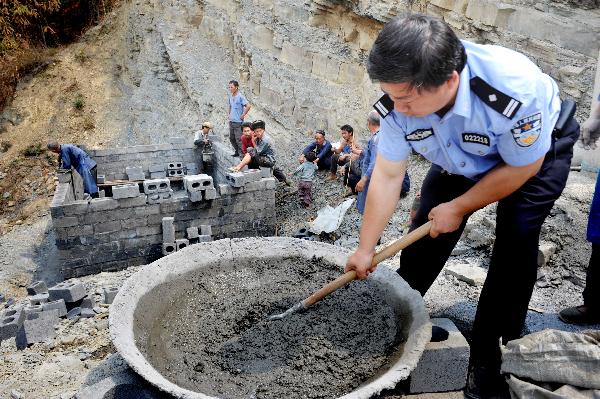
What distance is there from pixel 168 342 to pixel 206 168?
813 centimetres

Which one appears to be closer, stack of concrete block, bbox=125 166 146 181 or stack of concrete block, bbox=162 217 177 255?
stack of concrete block, bbox=162 217 177 255

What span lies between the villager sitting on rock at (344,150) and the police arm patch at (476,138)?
5914 mm

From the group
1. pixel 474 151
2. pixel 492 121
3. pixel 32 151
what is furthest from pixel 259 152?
pixel 32 151

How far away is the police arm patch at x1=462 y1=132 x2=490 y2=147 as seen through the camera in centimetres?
232

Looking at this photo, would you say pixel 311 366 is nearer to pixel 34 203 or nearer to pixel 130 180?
pixel 130 180

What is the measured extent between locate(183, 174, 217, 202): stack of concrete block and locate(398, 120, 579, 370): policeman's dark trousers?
5.44 m

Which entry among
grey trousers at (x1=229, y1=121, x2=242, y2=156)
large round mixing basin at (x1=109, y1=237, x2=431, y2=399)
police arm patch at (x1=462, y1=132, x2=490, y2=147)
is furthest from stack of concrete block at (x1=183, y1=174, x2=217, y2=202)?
police arm patch at (x1=462, y1=132, x2=490, y2=147)

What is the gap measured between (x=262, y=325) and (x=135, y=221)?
5718 mm

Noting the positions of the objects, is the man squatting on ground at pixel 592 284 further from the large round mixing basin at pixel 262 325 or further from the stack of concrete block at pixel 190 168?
the stack of concrete block at pixel 190 168

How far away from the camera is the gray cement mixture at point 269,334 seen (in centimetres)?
257

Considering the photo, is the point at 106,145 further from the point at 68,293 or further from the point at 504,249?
the point at 504,249

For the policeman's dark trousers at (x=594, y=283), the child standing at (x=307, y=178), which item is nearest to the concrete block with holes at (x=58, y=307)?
the policeman's dark trousers at (x=594, y=283)

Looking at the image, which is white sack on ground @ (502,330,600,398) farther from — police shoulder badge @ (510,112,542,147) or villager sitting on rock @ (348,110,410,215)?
villager sitting on rock @ (348,110,410,215)

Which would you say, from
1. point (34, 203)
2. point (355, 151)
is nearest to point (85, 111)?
point (34, 203)
